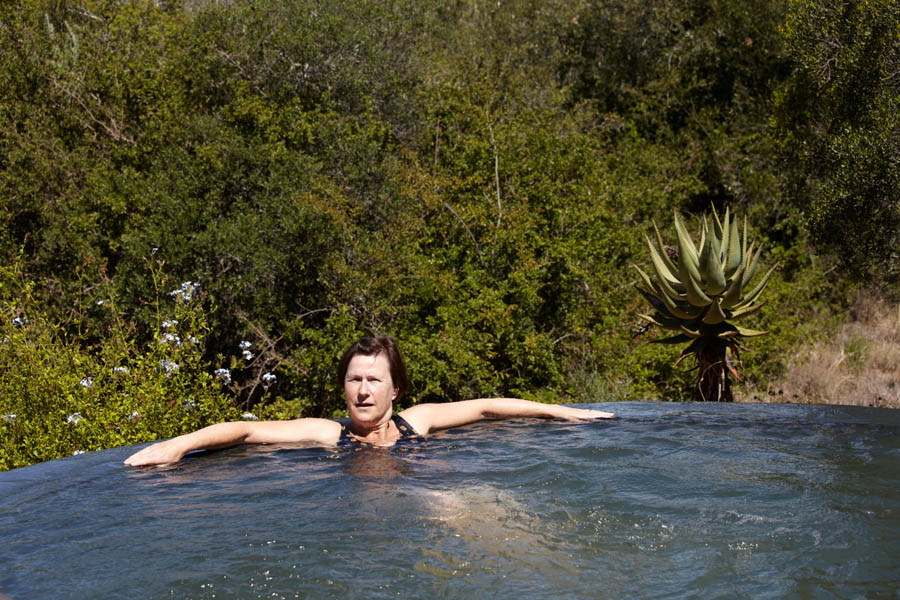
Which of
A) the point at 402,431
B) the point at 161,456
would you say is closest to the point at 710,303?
the point at 402,431

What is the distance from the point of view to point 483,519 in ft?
12.6

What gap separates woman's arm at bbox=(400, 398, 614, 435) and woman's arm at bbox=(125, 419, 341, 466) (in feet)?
2.30

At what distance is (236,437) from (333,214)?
17.0 ft

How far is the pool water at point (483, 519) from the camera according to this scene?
3.01m

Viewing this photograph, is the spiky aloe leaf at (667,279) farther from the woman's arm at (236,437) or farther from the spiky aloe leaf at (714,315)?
the woman's arm at (236,437)

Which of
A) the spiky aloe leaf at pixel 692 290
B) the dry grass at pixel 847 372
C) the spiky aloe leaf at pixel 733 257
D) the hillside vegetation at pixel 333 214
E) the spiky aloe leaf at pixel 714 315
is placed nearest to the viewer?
the spiky aloe leaf at pixel 714 315

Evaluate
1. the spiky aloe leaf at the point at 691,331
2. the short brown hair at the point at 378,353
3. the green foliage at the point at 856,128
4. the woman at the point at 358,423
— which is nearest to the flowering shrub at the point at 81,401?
the woman at the point at 358,423

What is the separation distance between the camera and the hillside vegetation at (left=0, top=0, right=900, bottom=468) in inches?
347

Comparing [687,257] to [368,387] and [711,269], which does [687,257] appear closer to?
[711,269]

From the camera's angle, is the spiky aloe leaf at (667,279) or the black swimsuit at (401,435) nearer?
the black swimsuit at (401,435)

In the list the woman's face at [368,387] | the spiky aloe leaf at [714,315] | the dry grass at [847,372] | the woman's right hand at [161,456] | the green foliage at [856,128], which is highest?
the green foliage at [856,128]

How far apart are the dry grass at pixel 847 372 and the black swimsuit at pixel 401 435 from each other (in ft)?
16.9

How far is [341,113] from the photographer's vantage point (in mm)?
13305

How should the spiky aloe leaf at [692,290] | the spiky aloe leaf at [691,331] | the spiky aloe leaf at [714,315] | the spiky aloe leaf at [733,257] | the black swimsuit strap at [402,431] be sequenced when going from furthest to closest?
the spiky aloe leaf at [733,257] < the spiky aloe leaf at [691,331] < the spiky aloe leaf at [692,290] < the spiky aloe leaf at [714,315] < the black swimsuit strap at [402,431]
